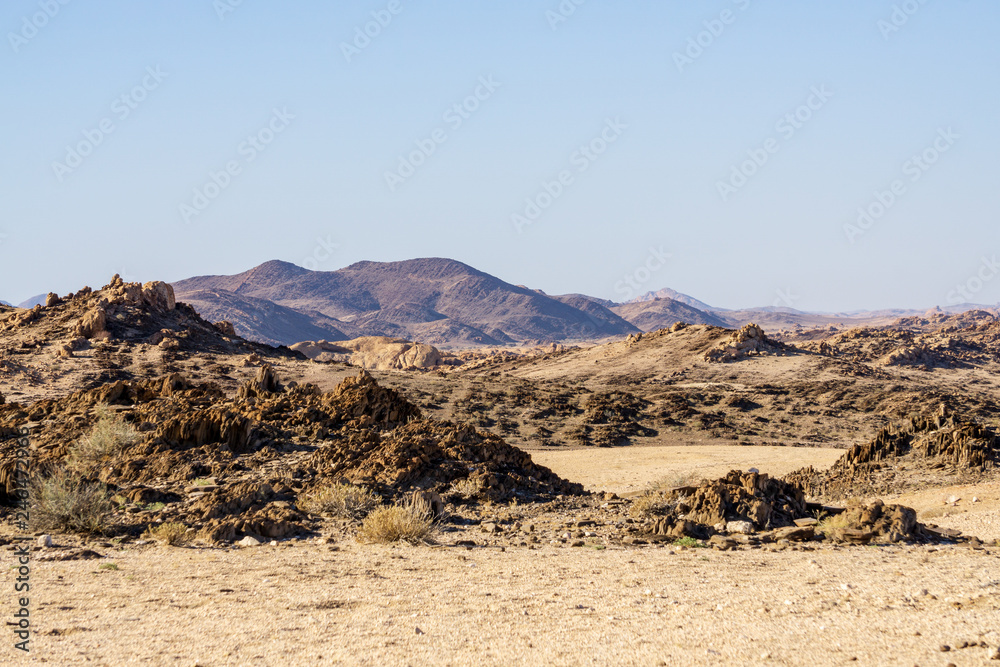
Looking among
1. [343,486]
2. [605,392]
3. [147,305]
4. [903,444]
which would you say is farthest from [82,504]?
[147,305]

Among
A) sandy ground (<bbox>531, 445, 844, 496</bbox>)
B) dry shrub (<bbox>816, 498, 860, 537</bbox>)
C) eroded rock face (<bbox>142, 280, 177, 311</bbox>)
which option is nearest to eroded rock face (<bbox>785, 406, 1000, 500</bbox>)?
sandy ground (<bbox>531, 445, 844, 496</bbox>)

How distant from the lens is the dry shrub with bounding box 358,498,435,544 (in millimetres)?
11227

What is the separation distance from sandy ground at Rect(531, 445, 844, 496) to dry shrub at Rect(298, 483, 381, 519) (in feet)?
22.5

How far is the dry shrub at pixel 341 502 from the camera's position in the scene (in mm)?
12391

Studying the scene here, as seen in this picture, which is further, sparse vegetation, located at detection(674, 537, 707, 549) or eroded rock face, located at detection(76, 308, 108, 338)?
eroded rock face, located at detection(76, 308, 108, 338)

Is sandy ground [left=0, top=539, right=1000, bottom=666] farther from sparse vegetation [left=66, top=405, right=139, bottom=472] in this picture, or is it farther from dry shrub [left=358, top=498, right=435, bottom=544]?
sparse vegetation [left=66, top=405, right=139, bottom=472]

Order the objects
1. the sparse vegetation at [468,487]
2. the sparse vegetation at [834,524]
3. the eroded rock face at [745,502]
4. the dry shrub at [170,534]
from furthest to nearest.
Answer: the sparse vegetation at [468,487] < the eroded rock face at [745,502] < the sparse vegetation at [834,524] < the dry shrub at [170,534]

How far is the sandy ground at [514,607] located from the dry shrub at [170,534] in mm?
283

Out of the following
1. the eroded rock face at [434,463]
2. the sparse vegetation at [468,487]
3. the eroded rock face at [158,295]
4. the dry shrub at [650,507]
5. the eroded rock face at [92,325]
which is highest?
the eroded rock face at [158,295]

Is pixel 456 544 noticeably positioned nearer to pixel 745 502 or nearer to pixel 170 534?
pixel 170 534

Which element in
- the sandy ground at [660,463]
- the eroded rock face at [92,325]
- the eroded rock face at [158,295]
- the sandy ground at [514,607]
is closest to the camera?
the sandy ground at [514,607]

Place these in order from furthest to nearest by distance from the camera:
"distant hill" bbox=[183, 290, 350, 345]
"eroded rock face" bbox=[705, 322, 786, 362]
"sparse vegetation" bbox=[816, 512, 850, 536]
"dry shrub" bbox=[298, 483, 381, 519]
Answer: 1. "distant hill" bbox=[183, 290, 350, 345]
2. "eroded rock face" bbox=[705, 322, 786, 362]
3. "dry shrub" bbox=[298, 483, 381, 519]
4. "sparse vegetation" bbox=[816, 512, 850, 536]

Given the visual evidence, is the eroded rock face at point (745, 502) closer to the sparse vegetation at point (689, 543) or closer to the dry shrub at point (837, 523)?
the dry shrub at point (837, 523)

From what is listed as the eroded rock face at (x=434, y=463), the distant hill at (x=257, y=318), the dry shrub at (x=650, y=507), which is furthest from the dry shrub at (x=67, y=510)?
the distant hill at (x=257, y=318)
